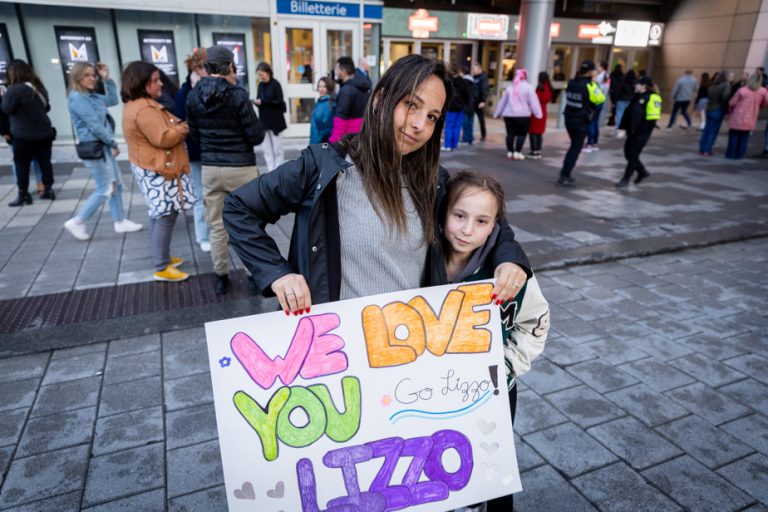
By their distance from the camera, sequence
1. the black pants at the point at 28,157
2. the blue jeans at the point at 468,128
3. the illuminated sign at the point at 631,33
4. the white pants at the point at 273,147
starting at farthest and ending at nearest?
1. the illuminated sign at the point at 631,33
2. the blue jeans at the point at 468,128
3. the white pants at the point at 273,147
4. the black pants at the point at 28,157

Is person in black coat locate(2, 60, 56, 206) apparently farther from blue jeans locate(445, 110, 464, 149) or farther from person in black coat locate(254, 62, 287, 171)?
blue jeans locate(445, 110, 464, 149)

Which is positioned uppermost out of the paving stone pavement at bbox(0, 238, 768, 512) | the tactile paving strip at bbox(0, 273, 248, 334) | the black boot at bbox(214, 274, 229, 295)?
the black boot at bbox(214, 274, 229, 295)

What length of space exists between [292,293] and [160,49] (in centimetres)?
1166

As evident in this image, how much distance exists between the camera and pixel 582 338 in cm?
374

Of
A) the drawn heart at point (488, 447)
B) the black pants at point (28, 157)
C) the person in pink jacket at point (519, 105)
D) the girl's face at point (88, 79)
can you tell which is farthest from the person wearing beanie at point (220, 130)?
the person in pink jacket at point (519, 105)

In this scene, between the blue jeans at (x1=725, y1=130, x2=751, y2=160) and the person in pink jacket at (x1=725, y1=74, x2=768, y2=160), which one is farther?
the blue jeans at (x1=725, y1=130, x2=751, y2=160)

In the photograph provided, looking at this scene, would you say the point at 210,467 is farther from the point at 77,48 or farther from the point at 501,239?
the point at 77,48

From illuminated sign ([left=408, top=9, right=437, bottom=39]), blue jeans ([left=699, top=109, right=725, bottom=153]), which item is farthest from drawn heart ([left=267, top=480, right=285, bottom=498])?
illuminated sign ([left=408, top=9, right=437, bottom=39])

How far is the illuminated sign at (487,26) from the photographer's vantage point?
1700cm

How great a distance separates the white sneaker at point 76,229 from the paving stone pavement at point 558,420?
2.52 meters

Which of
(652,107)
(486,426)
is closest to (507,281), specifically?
(486,426)

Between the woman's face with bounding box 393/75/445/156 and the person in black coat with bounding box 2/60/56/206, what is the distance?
6.93 meters

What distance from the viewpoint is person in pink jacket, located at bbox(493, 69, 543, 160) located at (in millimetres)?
10016

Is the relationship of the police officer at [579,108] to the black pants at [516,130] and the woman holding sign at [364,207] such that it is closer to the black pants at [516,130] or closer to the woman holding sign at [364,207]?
the black pants at [516,130]
